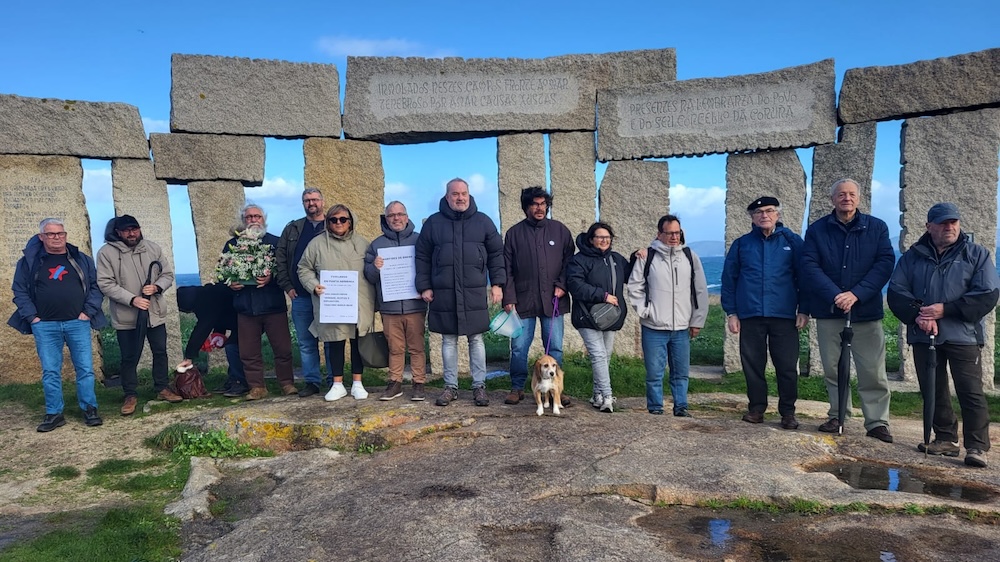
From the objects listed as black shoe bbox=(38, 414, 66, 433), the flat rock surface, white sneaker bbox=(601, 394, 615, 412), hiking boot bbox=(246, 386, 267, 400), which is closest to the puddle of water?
the flat rock surface

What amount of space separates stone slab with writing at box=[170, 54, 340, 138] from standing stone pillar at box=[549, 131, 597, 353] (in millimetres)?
2897

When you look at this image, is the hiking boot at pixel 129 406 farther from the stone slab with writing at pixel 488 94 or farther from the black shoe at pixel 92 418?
the stone slab with writing at pixel 488 94

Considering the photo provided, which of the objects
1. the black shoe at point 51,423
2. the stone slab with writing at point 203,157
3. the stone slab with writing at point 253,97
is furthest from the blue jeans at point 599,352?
the stone slab with writing at point 203,157

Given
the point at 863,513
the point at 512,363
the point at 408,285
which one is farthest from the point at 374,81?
the point at 863,513

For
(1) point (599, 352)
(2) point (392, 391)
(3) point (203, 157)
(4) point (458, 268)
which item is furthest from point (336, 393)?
(3) point (203, 157)

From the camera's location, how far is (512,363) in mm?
6426

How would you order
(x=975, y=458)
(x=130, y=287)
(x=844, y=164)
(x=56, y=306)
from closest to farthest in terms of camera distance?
(x=975, y=458), (x=56, y=306), (x=130, y=287), (x=844, y=164)

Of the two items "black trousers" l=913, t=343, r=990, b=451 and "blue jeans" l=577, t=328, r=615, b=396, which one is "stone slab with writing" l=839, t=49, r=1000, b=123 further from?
"blue jeans" l=577, t=328, r=615, b=396

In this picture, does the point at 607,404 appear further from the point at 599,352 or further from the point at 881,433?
the point at 881,433

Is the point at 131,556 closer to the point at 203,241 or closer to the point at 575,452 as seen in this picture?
the point at 575,452

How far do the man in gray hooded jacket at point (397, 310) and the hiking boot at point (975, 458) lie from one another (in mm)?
4177

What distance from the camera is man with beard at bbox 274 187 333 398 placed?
682 centimetres

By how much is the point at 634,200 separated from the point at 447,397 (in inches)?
157

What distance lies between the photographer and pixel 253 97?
9148 millimetres
